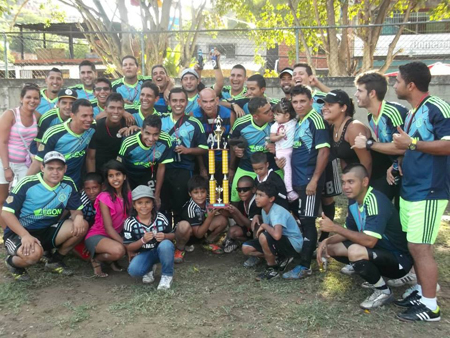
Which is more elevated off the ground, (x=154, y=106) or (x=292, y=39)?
(x=292, y=39)

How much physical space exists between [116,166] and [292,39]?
9.10 metres

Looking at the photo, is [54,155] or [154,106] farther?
[154,106]

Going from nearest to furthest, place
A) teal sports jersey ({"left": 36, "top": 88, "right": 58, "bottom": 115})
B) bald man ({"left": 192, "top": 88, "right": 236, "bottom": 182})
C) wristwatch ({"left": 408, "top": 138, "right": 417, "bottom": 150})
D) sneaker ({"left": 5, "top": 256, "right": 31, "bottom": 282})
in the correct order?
1. wristwatch ({"left": 408, "top": 138, "right": 417, "bottom": 150})
2. sneaker ({"left": 5, "top": 256, "right": 31, "bottom": 282})
3. bald man ({"left": 192, "top": 88, "right": 236, "bottom": 182})
4. teal sports jersey ({"left": 36, "top": 88, "right": 58, "bottom": 115})

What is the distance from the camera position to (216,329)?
3881 mm

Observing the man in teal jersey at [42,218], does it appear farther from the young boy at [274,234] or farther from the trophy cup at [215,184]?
the young boy at [274,234]

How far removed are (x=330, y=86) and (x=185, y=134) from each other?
18.0 ft

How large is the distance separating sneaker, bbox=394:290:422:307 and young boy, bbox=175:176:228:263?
2314 millimetres

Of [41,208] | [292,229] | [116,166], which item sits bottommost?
[292,229]

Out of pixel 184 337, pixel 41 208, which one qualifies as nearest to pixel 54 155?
pixel 41 208

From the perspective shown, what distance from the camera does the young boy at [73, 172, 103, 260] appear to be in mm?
5367

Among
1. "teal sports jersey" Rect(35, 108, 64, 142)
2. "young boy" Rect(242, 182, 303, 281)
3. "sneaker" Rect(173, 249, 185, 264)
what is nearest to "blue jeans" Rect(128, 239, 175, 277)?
"sneaker" Rect(173, 249, 185, 264)

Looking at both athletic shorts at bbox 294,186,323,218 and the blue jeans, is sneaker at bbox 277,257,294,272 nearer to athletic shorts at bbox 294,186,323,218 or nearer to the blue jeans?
athletic shorts at bbox 294,186,323,218

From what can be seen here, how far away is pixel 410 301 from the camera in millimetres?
4109

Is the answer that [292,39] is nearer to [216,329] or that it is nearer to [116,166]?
[116,166]
